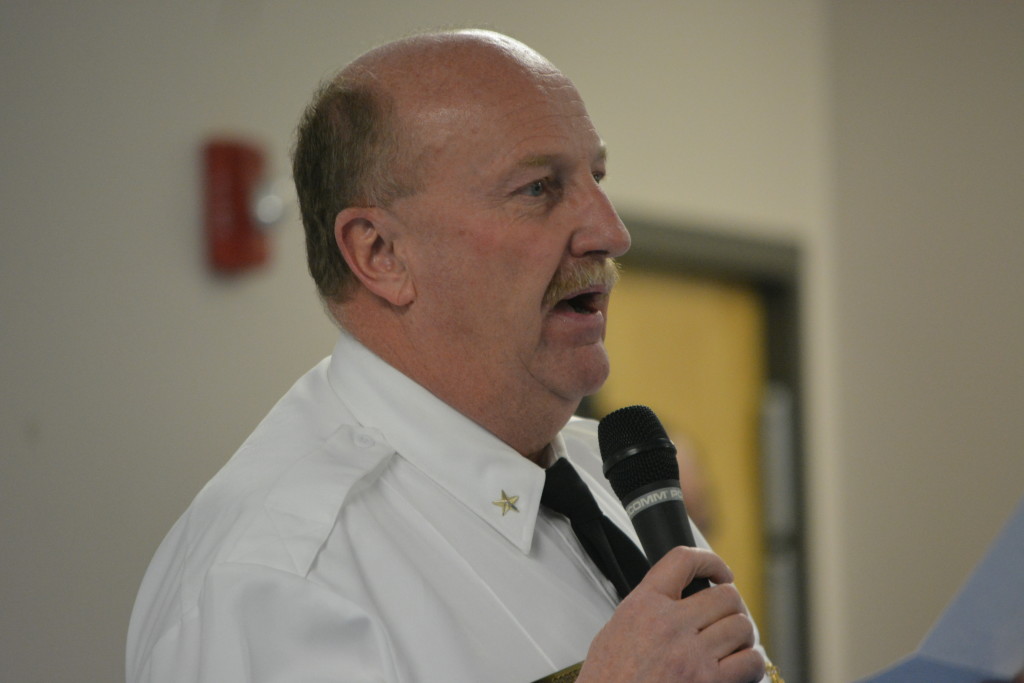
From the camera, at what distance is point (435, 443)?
1.22m

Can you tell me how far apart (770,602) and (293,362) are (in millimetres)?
1908

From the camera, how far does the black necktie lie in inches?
48.3

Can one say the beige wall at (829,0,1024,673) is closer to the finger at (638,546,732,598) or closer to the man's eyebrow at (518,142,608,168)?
the man's eyebrow at (518,142,608,168)

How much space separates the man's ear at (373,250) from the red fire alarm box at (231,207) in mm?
995

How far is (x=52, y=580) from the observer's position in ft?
6.59

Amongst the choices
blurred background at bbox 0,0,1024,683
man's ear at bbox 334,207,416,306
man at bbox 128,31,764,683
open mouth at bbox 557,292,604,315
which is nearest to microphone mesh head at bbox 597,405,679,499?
man at bbox 128,31,764,683

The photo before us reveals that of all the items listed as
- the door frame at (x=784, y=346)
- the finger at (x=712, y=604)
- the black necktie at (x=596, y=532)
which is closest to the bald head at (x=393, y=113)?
the black necktie at (x=596, y=532)

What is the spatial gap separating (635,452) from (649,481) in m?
0.03

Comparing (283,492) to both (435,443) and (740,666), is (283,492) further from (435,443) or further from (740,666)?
(740,666)

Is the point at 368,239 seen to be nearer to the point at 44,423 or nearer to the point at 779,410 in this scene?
the point at 44,423

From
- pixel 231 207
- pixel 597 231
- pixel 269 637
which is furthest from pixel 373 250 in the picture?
pixel 231 207

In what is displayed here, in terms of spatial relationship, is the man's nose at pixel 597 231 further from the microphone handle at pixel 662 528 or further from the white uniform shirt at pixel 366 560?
the microphone handle at pixel 662 528

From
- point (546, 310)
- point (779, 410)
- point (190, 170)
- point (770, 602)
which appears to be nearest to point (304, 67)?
point (190, 170)

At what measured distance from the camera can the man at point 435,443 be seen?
99cm
